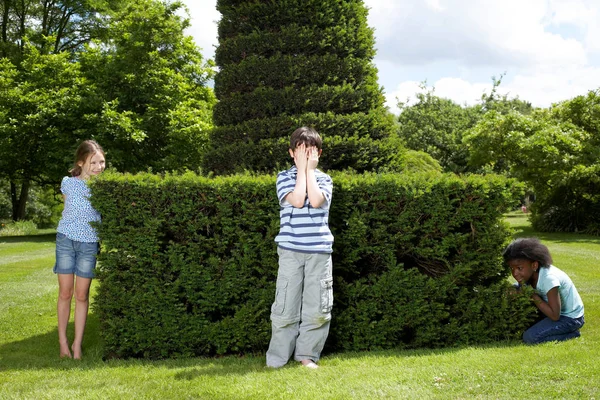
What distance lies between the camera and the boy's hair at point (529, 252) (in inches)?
240

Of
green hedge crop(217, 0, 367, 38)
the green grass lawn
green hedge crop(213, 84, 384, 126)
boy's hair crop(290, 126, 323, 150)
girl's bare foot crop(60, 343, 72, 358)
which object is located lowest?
girl's bare foot crop(60, 343, 72, 358)

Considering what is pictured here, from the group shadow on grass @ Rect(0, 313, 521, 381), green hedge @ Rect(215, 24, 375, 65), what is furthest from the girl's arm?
green hedge @ Rect(215, 24, 375, 65)

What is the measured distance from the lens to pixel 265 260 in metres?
5.77

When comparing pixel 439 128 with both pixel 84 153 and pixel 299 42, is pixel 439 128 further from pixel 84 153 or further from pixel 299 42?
pixel 84 153

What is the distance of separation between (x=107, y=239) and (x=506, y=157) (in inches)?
874

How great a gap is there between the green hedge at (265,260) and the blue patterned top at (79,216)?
0.23m

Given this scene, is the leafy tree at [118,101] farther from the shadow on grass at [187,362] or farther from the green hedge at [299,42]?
the shadow on grass at [187,362]

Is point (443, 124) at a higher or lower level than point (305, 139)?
higher

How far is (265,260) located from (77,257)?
2005mm

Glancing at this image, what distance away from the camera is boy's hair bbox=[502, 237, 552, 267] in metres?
6.10

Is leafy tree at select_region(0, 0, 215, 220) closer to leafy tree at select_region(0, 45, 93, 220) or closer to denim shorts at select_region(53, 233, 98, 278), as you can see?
leafy tree at select_region(0, 45, 93, 220)

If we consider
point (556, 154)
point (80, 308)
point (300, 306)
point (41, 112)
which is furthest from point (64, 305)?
point (41, 112)

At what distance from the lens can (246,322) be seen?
586 cm

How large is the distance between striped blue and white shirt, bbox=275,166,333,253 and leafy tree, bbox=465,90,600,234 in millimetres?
19519
